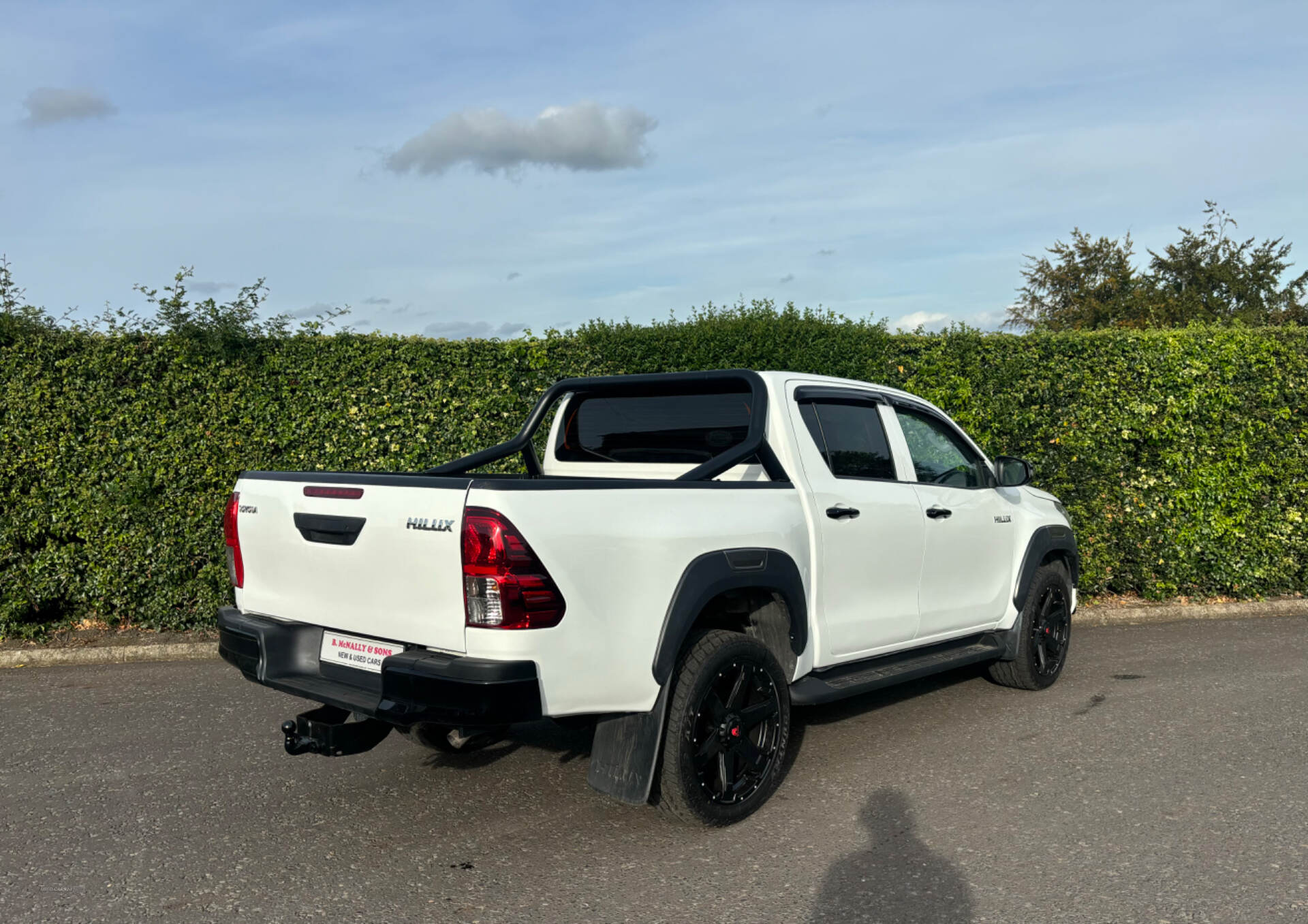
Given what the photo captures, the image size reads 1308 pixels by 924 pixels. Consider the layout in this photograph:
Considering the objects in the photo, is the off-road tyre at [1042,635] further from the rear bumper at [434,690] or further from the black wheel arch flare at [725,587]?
the rear bumper at [434,690]

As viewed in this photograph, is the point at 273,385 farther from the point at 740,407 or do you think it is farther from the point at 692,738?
the point at 692,738

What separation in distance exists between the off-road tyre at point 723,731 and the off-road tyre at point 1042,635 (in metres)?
2.44

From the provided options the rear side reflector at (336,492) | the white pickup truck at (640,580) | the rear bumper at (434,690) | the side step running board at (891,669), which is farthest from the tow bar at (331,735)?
the side step running board at (891,669)

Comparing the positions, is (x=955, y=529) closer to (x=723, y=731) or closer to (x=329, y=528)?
(x=723, y=731)

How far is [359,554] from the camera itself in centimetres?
405

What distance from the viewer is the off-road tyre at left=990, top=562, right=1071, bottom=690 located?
6508mm

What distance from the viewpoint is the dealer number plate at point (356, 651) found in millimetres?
4027

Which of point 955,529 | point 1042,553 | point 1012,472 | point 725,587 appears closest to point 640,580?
point 725,587

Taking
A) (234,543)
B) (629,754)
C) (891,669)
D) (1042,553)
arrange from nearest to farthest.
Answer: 1. (629,754)
2. (234,543)
3. (891,669)
4. (1042,553)

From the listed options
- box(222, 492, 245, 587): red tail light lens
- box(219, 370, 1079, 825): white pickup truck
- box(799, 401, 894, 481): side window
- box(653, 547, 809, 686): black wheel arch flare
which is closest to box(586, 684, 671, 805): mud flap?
box(219, 370, 1079, 825): white pickup truck

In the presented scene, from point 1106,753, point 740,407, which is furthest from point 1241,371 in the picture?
point 740,407

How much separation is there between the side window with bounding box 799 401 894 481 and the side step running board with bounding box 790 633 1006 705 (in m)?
0.94

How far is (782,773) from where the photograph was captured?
4941 mm

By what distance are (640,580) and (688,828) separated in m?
1.11
